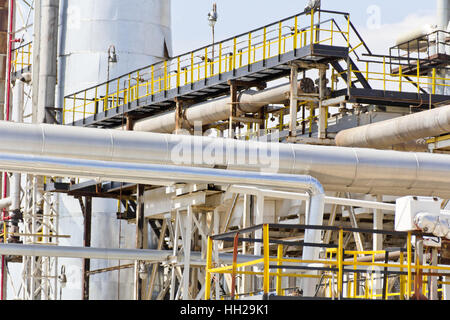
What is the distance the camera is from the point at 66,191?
1372 inches

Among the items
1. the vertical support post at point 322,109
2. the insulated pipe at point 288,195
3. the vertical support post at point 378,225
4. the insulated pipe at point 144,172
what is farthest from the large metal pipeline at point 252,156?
the vertical support post at point 322,109

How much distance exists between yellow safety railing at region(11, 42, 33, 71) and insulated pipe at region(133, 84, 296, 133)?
13970 mm

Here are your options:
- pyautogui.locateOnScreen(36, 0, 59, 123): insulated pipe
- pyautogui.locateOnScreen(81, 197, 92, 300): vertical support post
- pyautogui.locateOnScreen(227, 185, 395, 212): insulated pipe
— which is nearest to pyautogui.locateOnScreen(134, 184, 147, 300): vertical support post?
pyautogui.locateOnScreen(81, 197, 92, 300): vertical support post

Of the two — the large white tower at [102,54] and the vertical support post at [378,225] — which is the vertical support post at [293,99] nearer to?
the vertical support post at [378,225]

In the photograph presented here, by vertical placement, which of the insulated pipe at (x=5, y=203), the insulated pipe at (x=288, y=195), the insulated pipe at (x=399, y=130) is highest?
the insulated pipe at (x=399, y=130)

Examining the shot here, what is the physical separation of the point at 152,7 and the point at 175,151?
22.6 metres

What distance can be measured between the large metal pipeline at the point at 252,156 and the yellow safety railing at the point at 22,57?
26.9m

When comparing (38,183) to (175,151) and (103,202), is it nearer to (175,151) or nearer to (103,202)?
(103,202)

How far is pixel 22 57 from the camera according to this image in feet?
145

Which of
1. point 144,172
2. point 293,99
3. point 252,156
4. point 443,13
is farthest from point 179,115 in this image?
point 443,13

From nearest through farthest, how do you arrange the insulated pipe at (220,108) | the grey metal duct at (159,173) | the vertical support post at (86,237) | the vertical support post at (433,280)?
the vertical support post at (433,280)
the grey metal duct at (159,173)
the insulated pipe at (220,108)
the vertical support post at (86,237)

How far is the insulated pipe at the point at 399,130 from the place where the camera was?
74.3 feet

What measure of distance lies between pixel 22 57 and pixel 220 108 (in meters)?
18.1

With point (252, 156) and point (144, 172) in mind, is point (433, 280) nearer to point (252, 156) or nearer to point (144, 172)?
point (144, 172)
